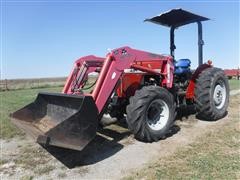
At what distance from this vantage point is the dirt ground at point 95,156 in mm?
4340

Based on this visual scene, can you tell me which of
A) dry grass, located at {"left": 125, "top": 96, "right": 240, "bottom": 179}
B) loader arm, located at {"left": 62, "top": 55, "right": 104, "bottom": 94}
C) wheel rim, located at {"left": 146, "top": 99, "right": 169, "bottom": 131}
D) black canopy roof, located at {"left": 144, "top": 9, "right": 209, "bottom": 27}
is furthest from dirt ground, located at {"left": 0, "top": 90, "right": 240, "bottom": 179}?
black canopy roof, located at {"left": 144, "top": 9, "right": 209, "bottom": 27}

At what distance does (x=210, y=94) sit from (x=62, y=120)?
368cm

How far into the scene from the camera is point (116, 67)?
5.26 meters

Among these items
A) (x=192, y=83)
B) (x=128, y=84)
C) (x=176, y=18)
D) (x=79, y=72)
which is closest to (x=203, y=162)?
(x=128, y=84)

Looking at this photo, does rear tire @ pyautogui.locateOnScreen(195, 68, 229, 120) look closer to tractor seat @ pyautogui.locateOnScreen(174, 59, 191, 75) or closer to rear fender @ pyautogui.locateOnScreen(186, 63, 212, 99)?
rear fender @ pyautogui.locateOnScreen(186, 63, 212, 99)

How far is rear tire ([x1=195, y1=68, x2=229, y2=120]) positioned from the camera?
693cm

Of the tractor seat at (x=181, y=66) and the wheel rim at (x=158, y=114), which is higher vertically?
the tractor seat at (x=181, y=66)

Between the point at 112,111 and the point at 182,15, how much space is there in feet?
10.3

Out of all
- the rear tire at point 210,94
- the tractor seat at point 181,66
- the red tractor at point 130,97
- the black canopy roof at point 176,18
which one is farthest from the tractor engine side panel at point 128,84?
the black canopy roof at point 176,18

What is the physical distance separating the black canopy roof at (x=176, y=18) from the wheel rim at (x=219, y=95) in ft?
5.80

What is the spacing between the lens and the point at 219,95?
7.59m

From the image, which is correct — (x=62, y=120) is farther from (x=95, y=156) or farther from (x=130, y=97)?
(x=130, y=97)

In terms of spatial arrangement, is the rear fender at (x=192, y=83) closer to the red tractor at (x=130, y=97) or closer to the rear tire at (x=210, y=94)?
the red tractor at (x=130, y=97)

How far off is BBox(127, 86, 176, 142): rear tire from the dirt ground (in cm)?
21
